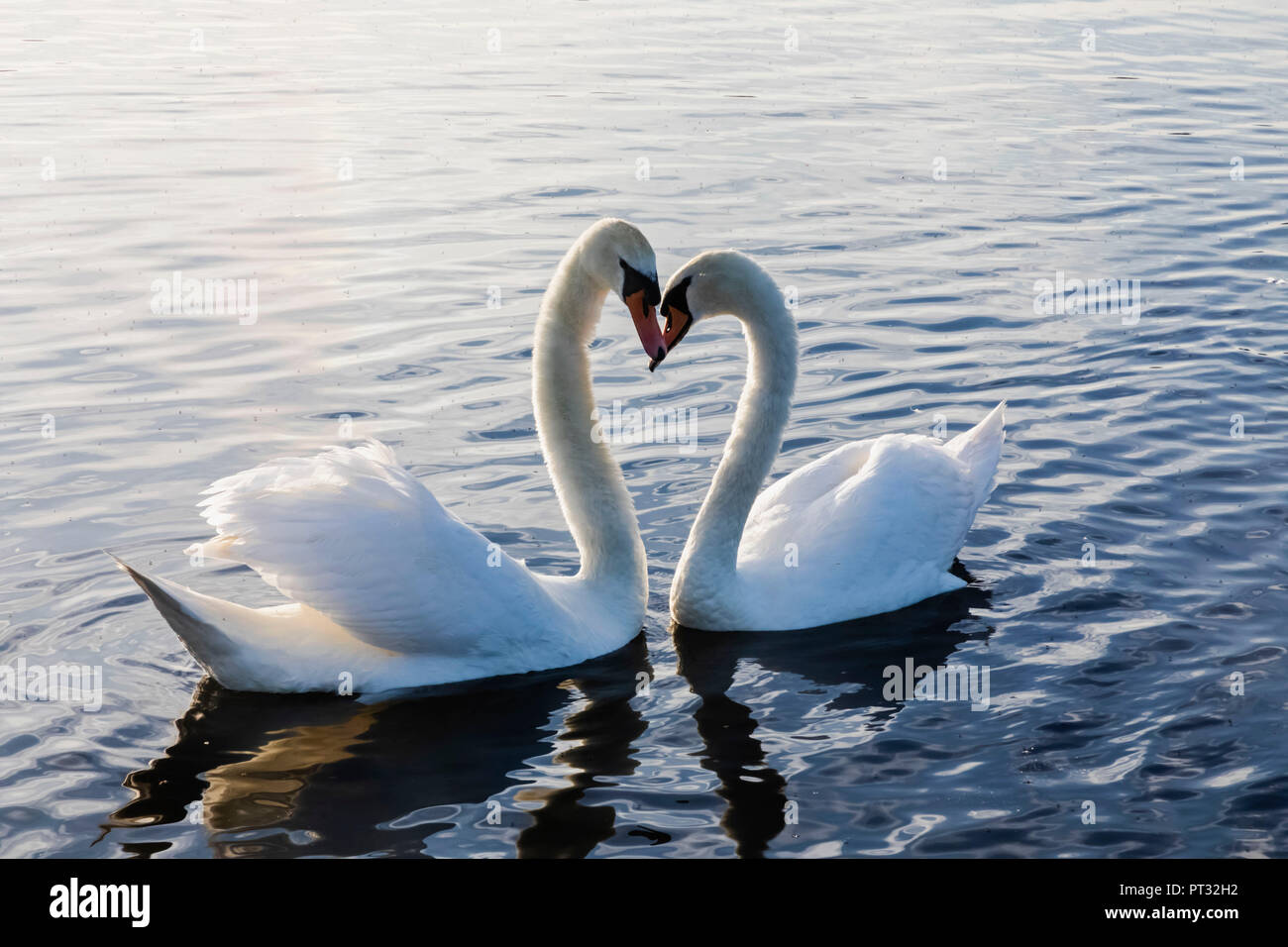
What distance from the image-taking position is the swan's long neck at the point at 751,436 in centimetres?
750

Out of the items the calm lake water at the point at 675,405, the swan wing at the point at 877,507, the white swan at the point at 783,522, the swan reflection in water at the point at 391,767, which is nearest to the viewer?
the swan reflection in water at the point at 391,767

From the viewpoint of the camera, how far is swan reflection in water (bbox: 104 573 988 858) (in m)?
5.69

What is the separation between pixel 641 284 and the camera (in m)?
7.04

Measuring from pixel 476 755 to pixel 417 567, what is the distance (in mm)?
863

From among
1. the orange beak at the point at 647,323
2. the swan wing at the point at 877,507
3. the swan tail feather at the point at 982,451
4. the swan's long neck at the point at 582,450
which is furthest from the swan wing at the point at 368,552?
the swan tail feather at the point at 982,451

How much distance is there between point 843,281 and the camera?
13.7m

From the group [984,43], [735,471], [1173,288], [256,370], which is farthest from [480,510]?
[984,43]

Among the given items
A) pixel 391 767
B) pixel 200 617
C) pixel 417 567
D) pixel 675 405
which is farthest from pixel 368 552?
pixel 675 405

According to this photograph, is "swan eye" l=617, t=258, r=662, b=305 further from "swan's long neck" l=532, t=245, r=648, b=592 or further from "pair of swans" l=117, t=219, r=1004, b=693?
"swan's long neck" l=532, t=245, r=648, b=592

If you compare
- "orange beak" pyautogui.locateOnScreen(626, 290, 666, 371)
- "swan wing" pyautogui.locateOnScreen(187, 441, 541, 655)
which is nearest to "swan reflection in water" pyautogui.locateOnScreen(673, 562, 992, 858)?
"swan wing" pyautogui.locateOnScreen(187, 441, 541, 655)

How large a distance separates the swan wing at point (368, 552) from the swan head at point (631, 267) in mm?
1269

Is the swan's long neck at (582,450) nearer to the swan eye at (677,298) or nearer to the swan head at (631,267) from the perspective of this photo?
the swan head at (631,267)

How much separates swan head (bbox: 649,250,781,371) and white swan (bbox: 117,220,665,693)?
0.32 m

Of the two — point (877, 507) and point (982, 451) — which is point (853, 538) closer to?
point (877, 507)
